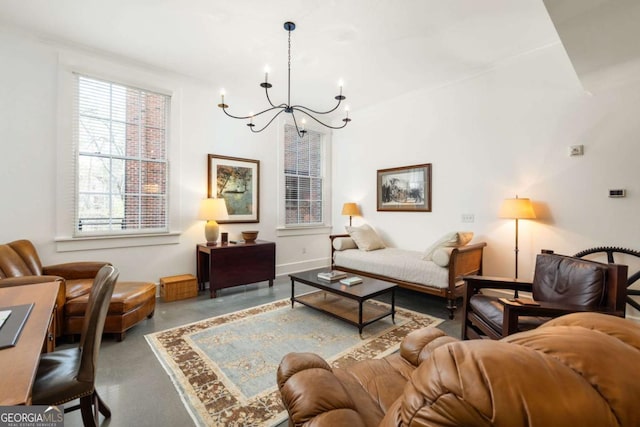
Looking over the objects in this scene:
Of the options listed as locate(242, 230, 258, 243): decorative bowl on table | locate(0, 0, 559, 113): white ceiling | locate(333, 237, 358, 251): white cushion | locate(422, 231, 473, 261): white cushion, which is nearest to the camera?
locate(0, 0, 559, 113): white ceiling

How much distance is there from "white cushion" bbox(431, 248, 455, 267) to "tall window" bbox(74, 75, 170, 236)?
3.62m

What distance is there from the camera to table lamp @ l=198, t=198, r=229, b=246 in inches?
159

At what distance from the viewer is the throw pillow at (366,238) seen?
184 inches

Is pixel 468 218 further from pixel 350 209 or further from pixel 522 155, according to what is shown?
pixel 350 209

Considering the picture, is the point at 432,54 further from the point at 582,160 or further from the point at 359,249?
the point at 359,249

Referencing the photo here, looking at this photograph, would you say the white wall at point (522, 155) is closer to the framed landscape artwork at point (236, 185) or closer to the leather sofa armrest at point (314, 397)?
the framed landscape artwork at point (236, 185)

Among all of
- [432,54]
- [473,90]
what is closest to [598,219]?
[473,90]

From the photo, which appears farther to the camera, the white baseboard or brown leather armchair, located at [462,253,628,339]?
the white baseboard

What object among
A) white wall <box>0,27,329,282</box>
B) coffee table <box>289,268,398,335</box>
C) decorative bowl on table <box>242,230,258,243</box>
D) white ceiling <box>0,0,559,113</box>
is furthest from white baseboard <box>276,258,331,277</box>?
white ceiling <box>0,0,559,113</box>

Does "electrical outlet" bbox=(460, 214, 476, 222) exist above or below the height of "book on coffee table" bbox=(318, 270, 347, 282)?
above

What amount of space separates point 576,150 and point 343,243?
315 centimetres

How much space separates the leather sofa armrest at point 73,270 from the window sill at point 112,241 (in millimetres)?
330

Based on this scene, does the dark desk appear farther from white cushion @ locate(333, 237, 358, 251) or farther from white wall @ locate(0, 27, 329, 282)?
white cushion @ locate(333, 237, 358, 251)

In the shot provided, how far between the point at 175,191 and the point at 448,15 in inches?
153
